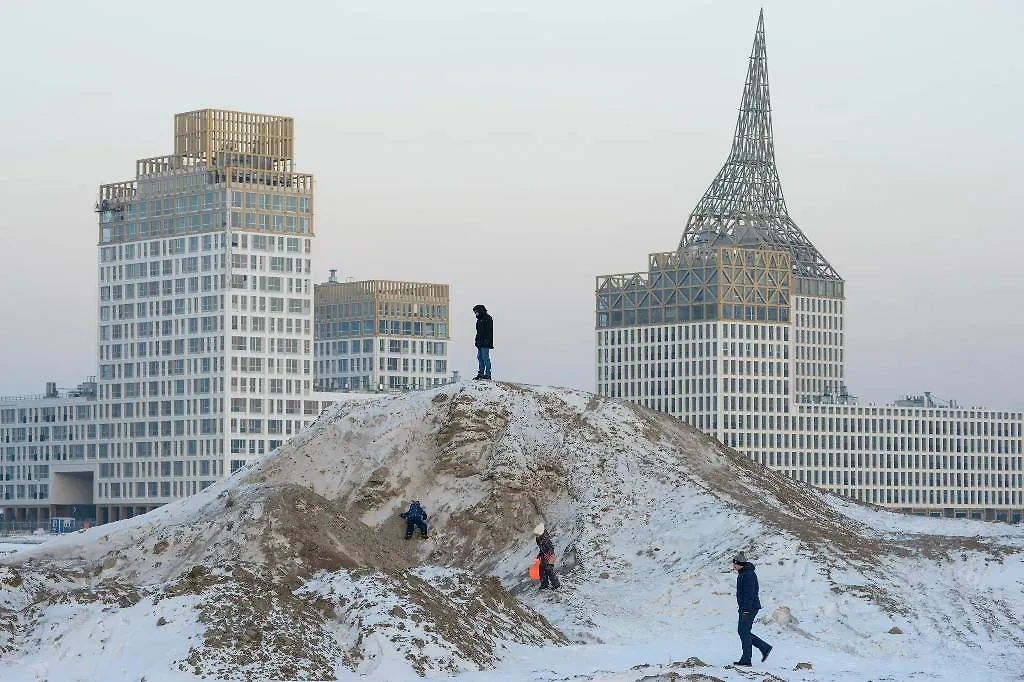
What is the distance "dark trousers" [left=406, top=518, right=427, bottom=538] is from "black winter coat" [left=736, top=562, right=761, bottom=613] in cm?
1687

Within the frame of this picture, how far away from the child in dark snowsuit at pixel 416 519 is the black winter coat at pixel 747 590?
1678 cm

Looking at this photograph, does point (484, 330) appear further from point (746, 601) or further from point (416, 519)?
point (746, 601)

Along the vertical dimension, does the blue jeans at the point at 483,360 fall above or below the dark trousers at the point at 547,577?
above

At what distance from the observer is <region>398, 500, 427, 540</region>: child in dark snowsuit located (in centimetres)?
5297

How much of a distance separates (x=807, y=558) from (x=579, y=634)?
7.23m

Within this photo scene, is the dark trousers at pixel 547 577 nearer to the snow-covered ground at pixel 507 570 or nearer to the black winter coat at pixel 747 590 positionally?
the snow-covered ground at pixel 507 570

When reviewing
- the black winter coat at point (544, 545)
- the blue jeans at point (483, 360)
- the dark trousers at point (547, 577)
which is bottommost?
the dark trousers at point (547, 577)

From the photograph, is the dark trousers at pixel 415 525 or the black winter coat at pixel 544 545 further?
the dark trousers at pixel 415 525

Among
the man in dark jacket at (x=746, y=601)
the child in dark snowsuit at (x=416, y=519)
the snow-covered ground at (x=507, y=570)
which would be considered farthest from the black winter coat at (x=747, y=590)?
the child in dark snowsuit at (x=416, y=519)

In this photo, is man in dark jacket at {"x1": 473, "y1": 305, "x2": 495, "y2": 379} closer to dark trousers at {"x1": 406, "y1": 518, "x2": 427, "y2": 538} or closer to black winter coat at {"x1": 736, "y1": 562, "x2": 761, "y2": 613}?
dark trousers at {"x1": 406, "y1": 518, "x2": 427, "y2": 538}

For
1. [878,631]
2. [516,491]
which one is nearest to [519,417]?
[516,491]

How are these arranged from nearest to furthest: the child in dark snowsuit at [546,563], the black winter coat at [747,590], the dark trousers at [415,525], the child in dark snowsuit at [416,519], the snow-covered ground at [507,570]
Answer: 1. the black winter coat at [747,590]
2. the snow-covered ground at [507,570]
3. the child in dark snowsuit at [546,563]
4. the child in dark snowsuit at [416,519]
5. the dark trousers at [415,525]

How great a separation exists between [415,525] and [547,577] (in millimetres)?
5923

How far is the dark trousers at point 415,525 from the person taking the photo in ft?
174
